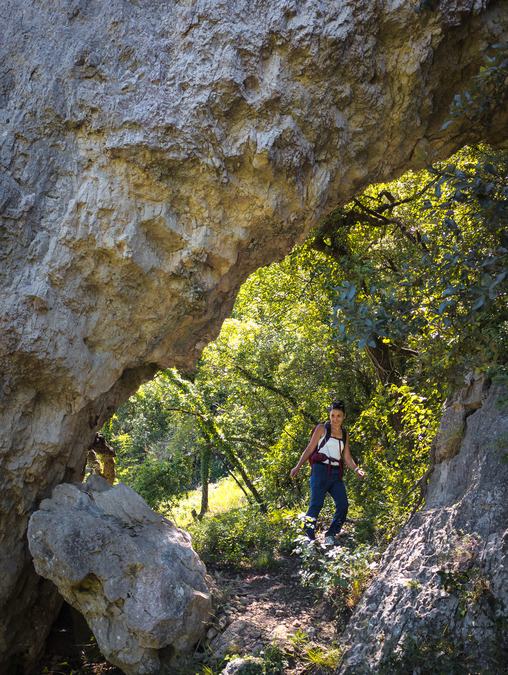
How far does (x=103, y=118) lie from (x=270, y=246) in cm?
185

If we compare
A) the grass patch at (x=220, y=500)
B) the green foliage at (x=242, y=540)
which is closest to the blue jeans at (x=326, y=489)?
the green foliage at (x=242, y=540)

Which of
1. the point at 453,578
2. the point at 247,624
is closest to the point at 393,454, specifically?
the point at 247,624

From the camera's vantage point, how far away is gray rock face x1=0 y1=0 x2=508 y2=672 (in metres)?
4.88

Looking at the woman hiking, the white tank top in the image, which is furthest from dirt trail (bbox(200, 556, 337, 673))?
the white tank top

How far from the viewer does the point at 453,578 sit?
154 inches

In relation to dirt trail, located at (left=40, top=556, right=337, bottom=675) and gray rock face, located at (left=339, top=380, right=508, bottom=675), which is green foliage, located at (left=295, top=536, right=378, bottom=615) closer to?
dirt trail, located at (left=40, top=556, right=337, bottom=675)

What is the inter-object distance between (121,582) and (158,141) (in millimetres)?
3721

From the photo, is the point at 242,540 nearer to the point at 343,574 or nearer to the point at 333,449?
the point at 333,449

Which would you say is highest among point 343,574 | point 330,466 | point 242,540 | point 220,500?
point 330,466

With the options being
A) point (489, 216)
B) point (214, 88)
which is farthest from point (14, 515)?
point (489, 216)

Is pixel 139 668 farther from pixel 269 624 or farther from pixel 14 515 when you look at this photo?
pixel 14 515

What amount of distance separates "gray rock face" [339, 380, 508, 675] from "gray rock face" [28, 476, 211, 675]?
4.84 feet

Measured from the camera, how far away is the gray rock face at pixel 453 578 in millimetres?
3625

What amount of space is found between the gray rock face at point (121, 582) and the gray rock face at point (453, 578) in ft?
4.84
